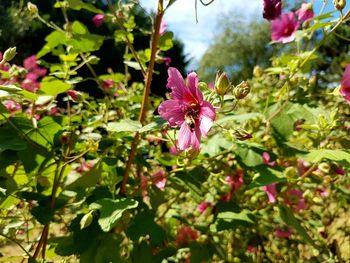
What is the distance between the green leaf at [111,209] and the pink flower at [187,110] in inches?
7.7

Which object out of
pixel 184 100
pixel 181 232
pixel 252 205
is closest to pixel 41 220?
pixel 184 100

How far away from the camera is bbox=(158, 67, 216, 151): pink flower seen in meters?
0.67

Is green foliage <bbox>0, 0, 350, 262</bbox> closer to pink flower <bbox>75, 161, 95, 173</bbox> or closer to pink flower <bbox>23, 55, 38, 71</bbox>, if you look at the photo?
pink flower <bbox>75, 161, 95, 173</bbox>

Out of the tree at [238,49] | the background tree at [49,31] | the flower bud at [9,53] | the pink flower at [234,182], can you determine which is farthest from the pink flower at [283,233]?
the tree at [238,49]

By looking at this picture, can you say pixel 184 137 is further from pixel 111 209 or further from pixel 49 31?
pixel 49 31

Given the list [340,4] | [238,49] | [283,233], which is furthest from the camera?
[238,49]

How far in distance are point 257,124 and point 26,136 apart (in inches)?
25.4

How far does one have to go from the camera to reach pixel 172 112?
708 millimetres

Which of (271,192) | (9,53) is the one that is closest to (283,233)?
(271,192)

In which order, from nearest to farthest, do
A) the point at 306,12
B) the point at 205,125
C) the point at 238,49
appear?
the point at 205,125 → the point at 306,12 → the point at 238,49

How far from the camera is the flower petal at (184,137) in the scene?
26.6 inches

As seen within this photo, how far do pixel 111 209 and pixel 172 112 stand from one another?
241 millimetres

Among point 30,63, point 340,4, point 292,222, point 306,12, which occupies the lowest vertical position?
point 292,222

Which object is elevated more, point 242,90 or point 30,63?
point 30,63
